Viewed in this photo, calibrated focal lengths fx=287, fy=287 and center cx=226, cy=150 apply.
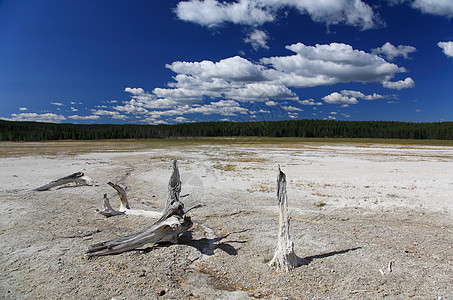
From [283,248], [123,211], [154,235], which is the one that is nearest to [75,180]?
[123,211]

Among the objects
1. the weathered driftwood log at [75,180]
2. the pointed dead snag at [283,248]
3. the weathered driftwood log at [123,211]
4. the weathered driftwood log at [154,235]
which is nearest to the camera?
the pointed dead snag at [283,248]

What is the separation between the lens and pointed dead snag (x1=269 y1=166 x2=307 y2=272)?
596cm

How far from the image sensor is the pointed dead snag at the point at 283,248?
596 centimetres

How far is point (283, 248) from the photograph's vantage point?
6.05 m

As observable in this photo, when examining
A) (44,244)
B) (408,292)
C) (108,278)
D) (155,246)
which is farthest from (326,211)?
(44,244)

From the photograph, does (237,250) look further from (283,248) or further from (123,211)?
(123,211)

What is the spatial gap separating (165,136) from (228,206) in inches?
5273

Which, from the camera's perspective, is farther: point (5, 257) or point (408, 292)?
point (5, 257)

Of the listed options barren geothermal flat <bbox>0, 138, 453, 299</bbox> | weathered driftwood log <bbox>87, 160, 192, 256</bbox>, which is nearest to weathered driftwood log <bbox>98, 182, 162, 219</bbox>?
barren geothermal flat <bbox>0, 138, 453, 299</bbox>

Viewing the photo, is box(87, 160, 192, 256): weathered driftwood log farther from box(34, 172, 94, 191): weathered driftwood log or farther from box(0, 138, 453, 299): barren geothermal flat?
box(34, 172, 94, 191): weathered driftwood log

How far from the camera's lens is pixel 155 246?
23.0 feet

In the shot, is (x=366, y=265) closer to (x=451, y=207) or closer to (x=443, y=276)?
(x=443, y=276)

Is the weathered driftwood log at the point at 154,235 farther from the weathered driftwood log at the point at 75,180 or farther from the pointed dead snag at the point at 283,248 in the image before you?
the weathered driftwood log at the point at 75,180

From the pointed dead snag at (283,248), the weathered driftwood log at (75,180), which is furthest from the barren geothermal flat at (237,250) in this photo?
the weathered driftwood log at (75,180)
